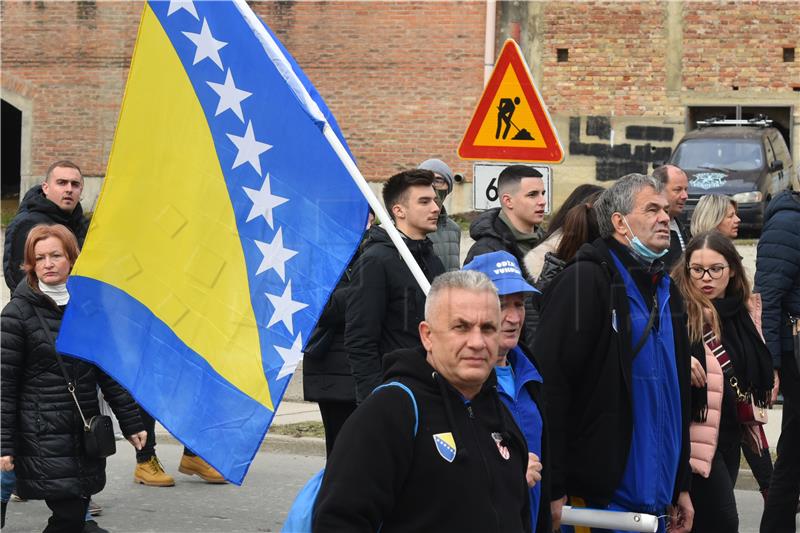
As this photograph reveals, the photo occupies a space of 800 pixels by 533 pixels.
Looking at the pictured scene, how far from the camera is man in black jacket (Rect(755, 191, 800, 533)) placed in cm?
771

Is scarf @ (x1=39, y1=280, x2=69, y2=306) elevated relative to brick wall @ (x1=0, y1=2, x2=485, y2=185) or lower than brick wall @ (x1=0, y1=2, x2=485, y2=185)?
lower

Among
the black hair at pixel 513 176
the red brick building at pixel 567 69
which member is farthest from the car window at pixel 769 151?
the black hair at pixel 513 176

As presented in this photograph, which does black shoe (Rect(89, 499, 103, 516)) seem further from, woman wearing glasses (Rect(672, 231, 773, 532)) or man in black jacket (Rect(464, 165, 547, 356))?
woman wearing glasses (Rect(672, 231, 773, 532))

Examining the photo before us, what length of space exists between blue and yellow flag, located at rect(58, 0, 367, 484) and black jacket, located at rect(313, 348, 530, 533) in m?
1.36

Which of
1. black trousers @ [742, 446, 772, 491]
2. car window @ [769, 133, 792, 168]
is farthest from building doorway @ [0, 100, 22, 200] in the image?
black trousers @ [742, 446, 772, 491]

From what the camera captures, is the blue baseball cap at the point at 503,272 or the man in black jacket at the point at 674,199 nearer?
the blue baseball cap at the point at 503,272

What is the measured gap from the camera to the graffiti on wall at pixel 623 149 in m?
26.0

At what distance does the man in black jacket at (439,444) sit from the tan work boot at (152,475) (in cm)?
545

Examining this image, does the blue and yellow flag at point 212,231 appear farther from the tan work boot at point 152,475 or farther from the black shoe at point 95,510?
the tan work boot at point 152,475

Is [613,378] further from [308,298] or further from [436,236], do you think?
[436,236]

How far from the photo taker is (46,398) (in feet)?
22.9

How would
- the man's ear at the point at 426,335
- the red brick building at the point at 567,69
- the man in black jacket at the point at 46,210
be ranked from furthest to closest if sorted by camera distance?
1. the red brick building at the point at 567,69
2. the man in black jacket at the point at 46,210
3. the man's ear at the point at 426,335

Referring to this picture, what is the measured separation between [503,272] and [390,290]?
212 cm

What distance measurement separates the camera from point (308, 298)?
5.29m
